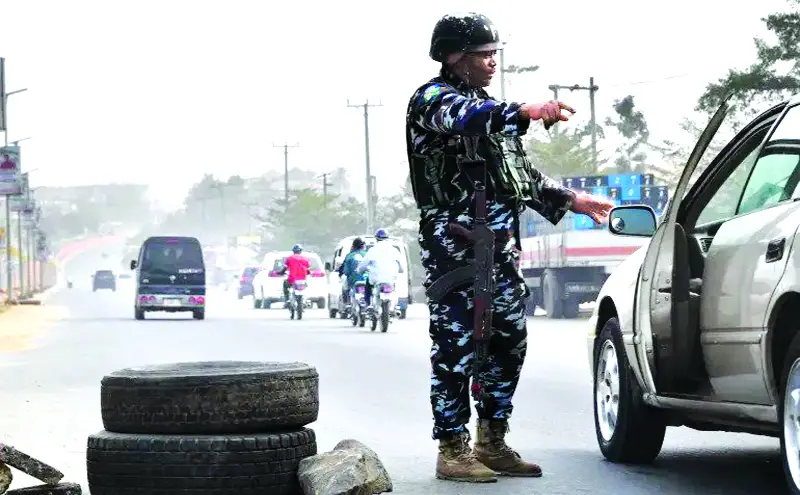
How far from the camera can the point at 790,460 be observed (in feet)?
20.7

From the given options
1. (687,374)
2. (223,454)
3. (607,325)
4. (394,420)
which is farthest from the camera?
(394,420)

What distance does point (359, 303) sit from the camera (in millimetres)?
32969

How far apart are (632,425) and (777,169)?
1589 mm

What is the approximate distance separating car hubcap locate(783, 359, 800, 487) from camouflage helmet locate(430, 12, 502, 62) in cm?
209

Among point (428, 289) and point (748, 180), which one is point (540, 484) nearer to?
point (428, 289)

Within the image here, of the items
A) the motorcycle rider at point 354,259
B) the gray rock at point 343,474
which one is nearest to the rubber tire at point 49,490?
the gray rock at point 343,474

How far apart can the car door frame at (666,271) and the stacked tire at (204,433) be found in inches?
60.1

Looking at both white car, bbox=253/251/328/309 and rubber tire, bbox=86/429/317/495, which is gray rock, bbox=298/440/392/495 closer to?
rubber tire, bbox=86/429/317/495

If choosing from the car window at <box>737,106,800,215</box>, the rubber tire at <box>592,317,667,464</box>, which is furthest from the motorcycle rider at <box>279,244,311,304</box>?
the car window at <box>737,106,800,215</box>

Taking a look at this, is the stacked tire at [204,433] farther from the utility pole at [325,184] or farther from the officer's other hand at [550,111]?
the utility pole at [325,184]

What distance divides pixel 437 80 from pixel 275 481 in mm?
1950

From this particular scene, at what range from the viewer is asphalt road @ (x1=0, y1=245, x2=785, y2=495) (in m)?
7.98

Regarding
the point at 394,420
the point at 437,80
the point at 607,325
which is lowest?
the point at 394,420

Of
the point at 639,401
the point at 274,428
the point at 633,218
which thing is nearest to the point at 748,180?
the point at 633,218
